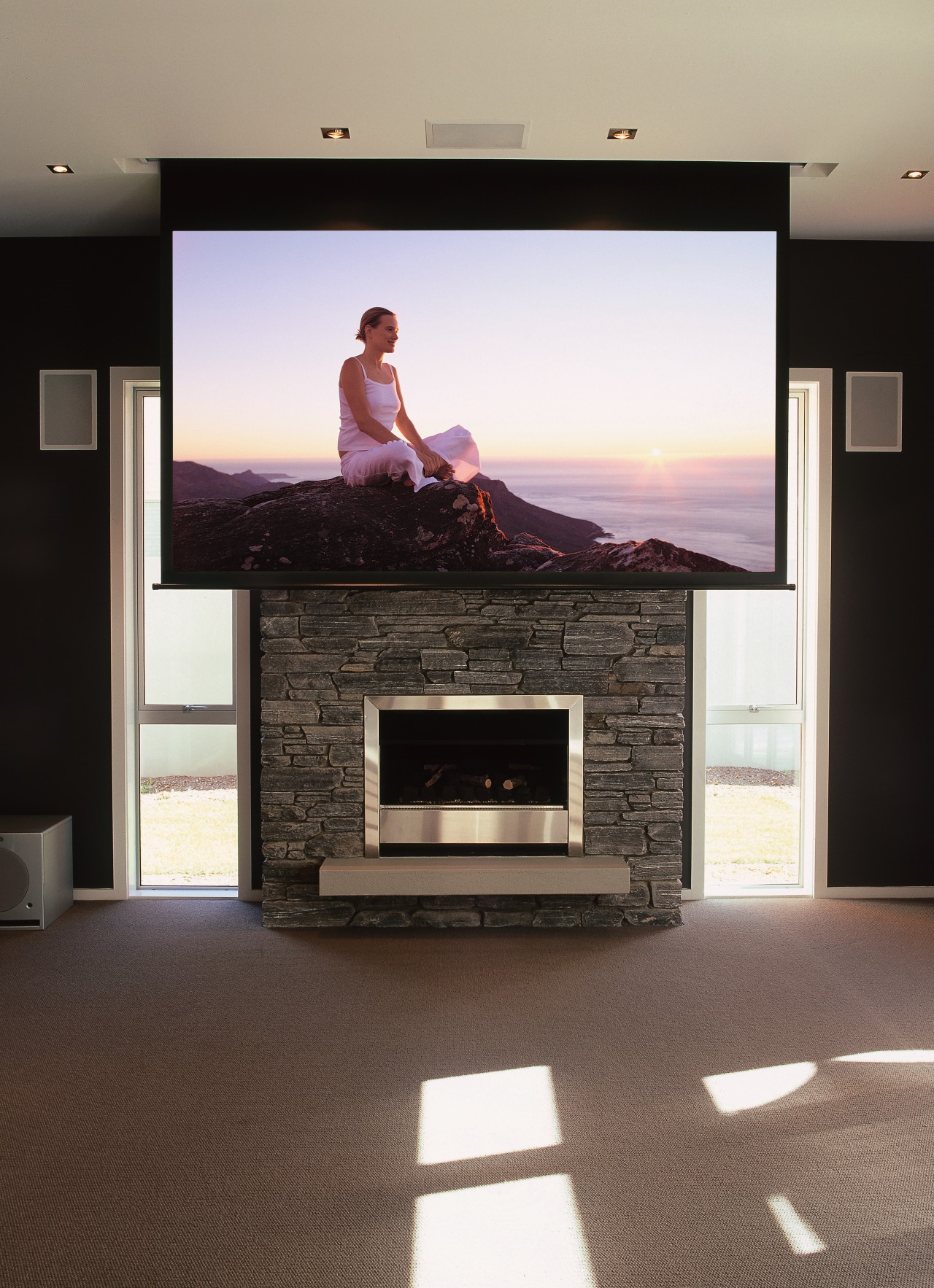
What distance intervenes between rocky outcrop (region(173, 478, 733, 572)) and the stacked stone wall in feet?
0.96

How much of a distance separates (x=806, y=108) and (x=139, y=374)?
2920mm

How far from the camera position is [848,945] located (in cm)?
379

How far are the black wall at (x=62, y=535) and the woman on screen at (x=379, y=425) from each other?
3.87 feet

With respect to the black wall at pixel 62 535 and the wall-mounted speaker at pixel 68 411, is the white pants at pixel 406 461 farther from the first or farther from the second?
the wall-mounted speaker at pixel 68 411

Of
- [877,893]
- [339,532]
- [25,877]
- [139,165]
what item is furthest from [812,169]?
[25,877]

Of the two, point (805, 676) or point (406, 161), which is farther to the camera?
point (805, 676)

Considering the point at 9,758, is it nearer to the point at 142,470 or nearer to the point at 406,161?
the point at 142,470

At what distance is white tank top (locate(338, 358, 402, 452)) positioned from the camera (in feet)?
12.0

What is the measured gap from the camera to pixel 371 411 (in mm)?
3668

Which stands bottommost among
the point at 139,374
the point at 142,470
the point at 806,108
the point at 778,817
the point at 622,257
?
the point at 778,817

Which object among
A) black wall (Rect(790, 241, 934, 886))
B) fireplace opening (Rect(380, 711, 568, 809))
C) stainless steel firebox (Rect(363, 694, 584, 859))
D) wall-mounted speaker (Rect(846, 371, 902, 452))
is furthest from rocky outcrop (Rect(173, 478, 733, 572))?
wall-mounted speaker (Rect(846, 371, 902, 452))

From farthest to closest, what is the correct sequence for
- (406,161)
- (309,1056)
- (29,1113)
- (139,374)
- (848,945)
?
(139,374) < (848,945) < (406,161) < (309,1056) < (29,1113)

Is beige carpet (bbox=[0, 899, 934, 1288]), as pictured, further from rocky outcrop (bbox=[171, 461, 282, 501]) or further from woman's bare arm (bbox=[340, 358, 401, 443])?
woman's bare arm (bbox=[340, 358, 401, 443])

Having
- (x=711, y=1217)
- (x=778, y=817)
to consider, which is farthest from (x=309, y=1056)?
(x=778, y=817)
